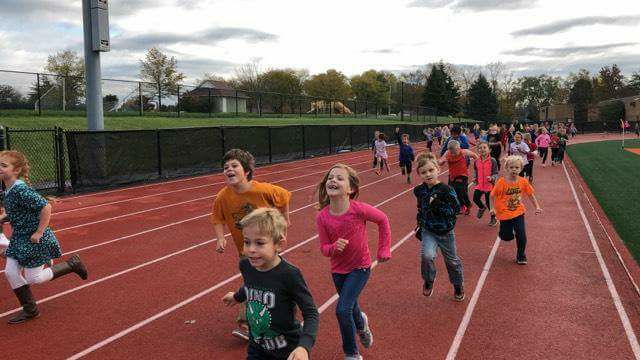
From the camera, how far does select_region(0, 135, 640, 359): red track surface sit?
492 cm

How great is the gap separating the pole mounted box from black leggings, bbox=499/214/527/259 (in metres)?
15.7

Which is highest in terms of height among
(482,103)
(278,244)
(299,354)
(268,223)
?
(482,103)

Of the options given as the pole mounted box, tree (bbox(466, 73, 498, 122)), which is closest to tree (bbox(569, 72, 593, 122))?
tree (bbox(466, 73, 498, 122))

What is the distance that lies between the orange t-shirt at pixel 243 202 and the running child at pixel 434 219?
1802 mm

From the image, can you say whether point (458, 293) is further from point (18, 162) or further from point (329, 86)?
point (329, 86)

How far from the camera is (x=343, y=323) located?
4.16 metres

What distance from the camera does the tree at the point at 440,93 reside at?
9256 centimetres

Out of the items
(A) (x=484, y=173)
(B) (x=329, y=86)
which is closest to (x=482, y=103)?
(B) (x=329, y=86)

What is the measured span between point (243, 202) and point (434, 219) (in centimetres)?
230

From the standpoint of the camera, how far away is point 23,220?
17.6ft

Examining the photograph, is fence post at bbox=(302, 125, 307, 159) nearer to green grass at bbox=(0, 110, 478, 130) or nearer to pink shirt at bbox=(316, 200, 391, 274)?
green grass at bbox=(0, 110, 478, 130)

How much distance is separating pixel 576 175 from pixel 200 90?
24135mm

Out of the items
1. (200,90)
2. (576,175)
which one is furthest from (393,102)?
(576,175)

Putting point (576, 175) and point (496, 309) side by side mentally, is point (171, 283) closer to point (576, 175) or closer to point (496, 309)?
point (496, 309)
